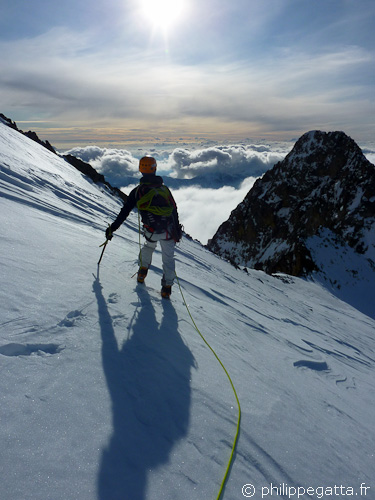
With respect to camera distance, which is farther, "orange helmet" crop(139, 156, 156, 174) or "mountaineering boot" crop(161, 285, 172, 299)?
"mountaineering boot" crop(161, 285, 172, 299)

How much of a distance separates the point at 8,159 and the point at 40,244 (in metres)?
9.00

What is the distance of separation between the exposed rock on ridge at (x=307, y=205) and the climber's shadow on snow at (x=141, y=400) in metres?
38.8

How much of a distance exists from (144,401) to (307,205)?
225 ft

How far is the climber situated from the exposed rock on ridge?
3711cm

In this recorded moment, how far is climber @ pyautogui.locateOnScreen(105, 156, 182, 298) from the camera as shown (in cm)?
546

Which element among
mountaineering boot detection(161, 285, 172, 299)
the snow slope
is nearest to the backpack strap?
mountaineering boot detection(161, 285, 172, 299)

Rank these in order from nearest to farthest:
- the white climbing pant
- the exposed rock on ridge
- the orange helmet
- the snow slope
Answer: the snow slope, the orange helmet, the white climbing pant, the exposed rock on ridge

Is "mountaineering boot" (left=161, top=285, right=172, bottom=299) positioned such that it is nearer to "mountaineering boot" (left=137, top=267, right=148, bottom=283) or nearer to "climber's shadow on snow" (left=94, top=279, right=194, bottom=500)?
"mountaineering boot" (left=137, top=267, right=148, bottom=283)

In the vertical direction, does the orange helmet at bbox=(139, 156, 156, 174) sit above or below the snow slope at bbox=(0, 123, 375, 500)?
above

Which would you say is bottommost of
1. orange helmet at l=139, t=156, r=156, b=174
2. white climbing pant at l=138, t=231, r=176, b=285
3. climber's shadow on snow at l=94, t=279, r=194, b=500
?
climber's shadow on snow at l=94, t=279, r=194, b=500

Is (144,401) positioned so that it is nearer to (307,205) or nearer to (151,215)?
(151,215)

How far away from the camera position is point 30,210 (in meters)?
8.04

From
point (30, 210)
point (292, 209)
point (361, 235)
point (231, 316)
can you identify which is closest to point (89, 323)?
point (231, 316)

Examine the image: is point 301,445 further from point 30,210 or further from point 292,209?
point 292,209
